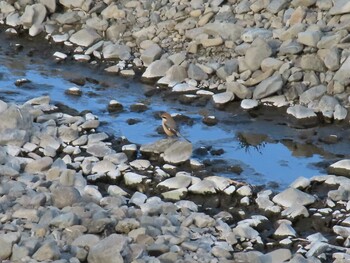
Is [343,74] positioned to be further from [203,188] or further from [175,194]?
[175,194]

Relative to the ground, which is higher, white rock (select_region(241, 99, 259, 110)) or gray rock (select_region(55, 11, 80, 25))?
gray rock (select_region(55, 11, 80, 25))

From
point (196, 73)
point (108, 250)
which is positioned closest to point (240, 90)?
point (196, 73)

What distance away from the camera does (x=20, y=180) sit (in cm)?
736

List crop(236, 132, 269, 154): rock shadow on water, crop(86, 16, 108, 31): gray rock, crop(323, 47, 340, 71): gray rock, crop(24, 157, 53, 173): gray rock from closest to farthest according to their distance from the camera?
crop(24, 157, 53, 173): gray rock
crop(236, 132, 269, 154): rock shadow on water
crop(323, 47, 340, 71): gray rock
crop(86, 16, 108, 31): gray rock

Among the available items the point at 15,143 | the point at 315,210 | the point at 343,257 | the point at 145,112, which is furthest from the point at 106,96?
the point at 343,257

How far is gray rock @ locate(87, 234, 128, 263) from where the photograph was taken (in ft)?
19.3

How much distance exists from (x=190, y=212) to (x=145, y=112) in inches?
93.5

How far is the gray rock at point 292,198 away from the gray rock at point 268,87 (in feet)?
6.94

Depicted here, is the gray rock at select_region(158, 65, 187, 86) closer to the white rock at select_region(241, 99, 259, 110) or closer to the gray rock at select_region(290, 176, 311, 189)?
the white rock at select_region(241, 99, 259, 110)

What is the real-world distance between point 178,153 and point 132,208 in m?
1.25

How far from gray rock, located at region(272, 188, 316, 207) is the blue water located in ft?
1.15

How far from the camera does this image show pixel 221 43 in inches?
405

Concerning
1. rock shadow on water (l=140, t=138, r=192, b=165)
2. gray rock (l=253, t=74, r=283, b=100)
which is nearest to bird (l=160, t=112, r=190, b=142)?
rock shadow on water (l=140, t=138, r=192, b=165)

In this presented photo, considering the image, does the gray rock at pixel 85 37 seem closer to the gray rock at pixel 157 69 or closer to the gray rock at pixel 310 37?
the gray rock at pixel 157 69
